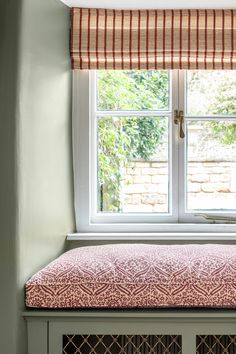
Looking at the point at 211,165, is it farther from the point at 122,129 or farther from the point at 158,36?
the point at 158,36

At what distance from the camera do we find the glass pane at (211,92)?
276cm

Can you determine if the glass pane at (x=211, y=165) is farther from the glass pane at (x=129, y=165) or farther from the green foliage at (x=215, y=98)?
the glass pane at (x=129, y=165)

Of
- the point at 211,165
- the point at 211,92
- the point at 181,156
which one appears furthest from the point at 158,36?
the point at 211,165

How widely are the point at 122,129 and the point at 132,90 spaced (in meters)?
0.24

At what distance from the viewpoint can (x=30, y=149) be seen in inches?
78.6

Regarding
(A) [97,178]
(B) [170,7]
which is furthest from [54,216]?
(B) [170,7]

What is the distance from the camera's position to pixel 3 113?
71.8 inches

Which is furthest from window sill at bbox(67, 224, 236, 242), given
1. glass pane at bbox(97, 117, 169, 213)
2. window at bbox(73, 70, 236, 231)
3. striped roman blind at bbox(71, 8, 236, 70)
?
striped roman blind at bbox(71, 8, 236, 70)

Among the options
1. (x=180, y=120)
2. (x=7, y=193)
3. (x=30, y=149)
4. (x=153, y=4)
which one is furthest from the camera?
(x=180, y=120)

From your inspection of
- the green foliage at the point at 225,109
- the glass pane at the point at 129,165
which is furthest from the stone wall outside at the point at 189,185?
the green foliage at the point at 225,109

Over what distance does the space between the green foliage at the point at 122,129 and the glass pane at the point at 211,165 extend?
22 centimetres

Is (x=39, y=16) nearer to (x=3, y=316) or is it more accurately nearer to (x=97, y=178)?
(x=97, y=178)

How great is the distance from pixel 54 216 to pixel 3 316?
645 mm

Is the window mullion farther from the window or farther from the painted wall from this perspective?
the painted wall
